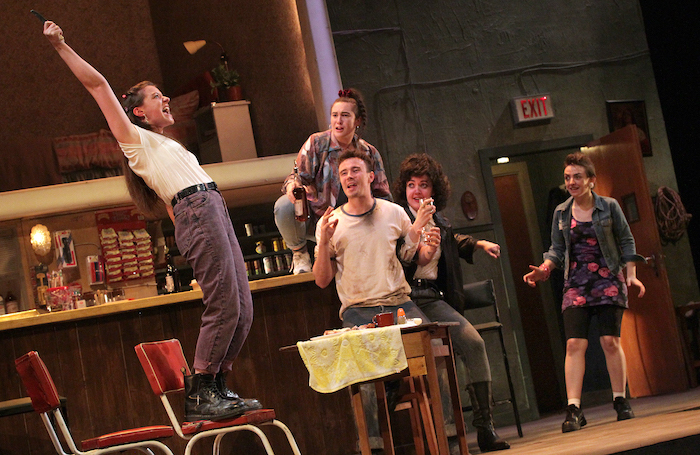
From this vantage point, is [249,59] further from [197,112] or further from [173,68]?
[173,68]

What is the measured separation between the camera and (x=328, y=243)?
351 centimetres

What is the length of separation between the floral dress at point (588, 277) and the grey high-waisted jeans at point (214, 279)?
7.52ft

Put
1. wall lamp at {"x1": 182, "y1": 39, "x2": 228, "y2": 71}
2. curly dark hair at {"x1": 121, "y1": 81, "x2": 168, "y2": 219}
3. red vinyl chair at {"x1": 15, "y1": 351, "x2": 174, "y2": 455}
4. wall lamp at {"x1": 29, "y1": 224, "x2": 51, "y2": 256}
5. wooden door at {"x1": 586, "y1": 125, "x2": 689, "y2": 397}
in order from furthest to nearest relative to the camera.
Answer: wall lamp at {"x1": 182, "y1": 39, "x2": 228, "y2": 71}, wall lamp at {"x1": 29, "y1": 224, "x2": 51, "y2": 256}, wooden door at {"x1": 586, "y1": 125, "x2": 689, "y2": 397}, curly dark hair at {"x1": 121, "y1": 81, "x2": 168, "y2": 219}, red vinyl chair at {"x1": 15, "y1": 351, "x2": 174, "y2": 455}

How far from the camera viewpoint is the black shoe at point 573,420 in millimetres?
4148

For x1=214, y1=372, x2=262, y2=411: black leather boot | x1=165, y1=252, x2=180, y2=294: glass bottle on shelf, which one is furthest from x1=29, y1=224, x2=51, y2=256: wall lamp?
x1=214, y1=372, x2=262, y2=411: black leather boot

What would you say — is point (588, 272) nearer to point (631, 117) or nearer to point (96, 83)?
point (631, 117)

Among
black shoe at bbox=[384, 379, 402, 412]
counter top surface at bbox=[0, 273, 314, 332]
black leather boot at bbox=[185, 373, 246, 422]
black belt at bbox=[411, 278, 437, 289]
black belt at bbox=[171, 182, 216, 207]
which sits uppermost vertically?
black belt at bbox=[171, 182, 216, 207]

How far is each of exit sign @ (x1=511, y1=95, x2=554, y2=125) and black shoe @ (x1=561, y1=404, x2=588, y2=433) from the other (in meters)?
2.68

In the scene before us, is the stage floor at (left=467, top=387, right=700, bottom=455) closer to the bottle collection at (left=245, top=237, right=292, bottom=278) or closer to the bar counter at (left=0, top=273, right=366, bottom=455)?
the bar counter at (left=0, top=273, right=366, bottom=455)

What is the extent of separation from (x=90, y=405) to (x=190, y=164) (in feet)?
5.90

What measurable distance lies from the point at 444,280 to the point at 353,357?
1.25 metres

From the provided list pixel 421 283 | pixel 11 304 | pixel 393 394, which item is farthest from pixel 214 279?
pixel 11 304

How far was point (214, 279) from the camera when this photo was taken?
2.80 metres

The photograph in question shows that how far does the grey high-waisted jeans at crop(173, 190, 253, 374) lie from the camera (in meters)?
2.76
